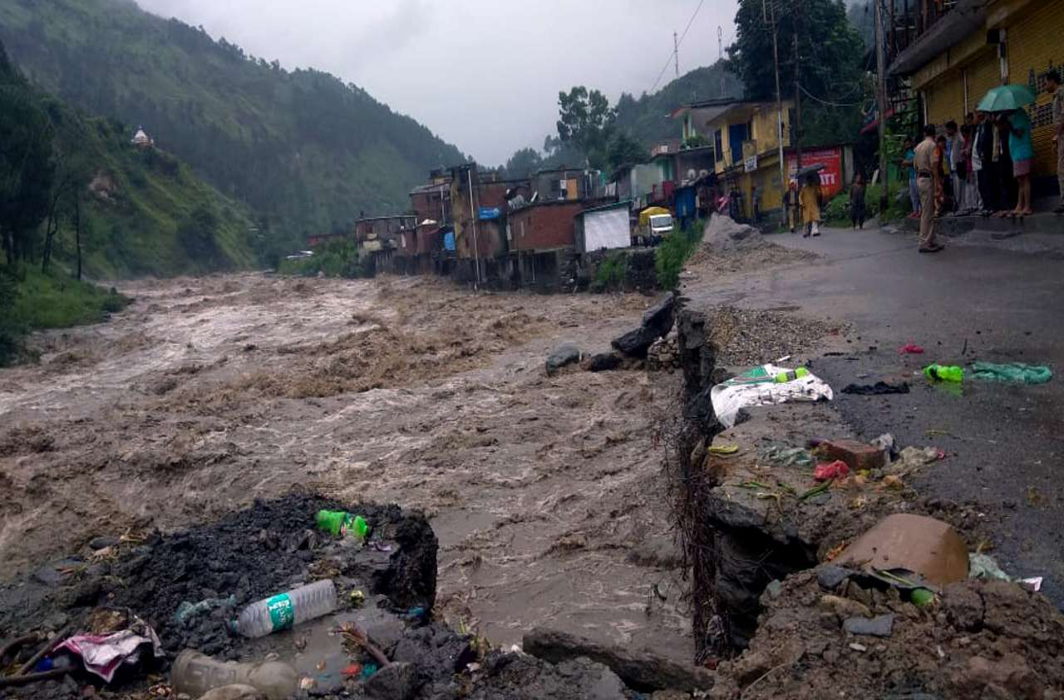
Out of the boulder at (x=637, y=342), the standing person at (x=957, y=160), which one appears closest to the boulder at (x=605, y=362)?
the boulder at (x=637, y=342)

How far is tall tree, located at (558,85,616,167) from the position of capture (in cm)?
7406

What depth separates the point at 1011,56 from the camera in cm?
1521

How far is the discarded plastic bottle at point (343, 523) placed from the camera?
554 centimetres

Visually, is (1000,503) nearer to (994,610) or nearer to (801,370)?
(994,610)

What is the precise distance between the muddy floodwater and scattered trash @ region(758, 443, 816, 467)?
1.15m

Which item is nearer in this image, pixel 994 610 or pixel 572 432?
pixel 994 610

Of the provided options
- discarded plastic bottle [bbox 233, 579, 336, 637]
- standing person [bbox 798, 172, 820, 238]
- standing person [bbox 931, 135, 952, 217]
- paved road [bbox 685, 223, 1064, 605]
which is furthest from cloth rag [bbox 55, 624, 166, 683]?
standing person [bbox 798, 172, 820, 238]

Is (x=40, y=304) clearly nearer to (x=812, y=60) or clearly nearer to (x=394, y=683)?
(x=812, y=60)

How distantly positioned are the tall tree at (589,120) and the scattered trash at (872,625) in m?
72.4

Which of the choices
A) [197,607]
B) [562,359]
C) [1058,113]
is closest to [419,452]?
[562,359]

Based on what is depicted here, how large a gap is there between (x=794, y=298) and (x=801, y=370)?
461 cm

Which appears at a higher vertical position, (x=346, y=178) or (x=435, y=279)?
(x=346, y=178)

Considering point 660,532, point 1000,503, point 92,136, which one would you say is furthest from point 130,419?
point 92,136

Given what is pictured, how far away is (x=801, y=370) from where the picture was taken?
6.25 m
